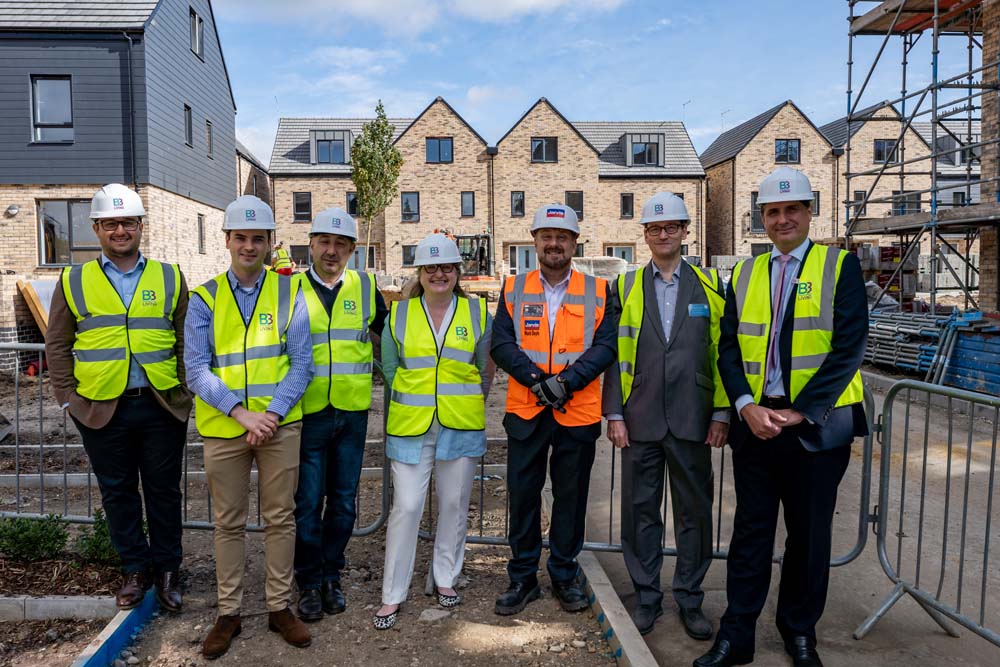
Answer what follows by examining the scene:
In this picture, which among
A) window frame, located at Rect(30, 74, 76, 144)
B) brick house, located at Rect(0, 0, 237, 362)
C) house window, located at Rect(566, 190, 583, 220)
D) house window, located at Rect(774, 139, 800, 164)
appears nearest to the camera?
brick house, located at Rect(0, 0, 237, 362)

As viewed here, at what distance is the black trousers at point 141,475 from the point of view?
395cm

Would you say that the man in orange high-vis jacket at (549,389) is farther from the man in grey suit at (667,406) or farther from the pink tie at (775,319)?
the pink tie at (775,319)

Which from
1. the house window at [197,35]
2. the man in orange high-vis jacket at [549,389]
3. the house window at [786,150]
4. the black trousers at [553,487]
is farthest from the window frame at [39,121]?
the house window at [786,150]

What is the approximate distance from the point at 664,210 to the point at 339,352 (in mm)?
1924

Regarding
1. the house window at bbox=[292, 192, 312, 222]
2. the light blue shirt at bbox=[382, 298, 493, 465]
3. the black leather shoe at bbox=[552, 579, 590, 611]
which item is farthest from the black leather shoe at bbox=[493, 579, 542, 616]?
Result: the house window at bbox=[292, 192, 312, 222]

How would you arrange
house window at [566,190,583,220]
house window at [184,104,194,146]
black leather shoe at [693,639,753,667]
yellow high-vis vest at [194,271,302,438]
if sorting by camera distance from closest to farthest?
black leather shoe at [693,639,753,667]
yellow high-vis vest at [194,271,302,438]
house window at [184,104,194,146]
house window at [566,190,583,220]

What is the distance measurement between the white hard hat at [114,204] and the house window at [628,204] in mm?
34791

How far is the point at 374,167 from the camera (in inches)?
1267

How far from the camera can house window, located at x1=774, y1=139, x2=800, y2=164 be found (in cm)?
3734

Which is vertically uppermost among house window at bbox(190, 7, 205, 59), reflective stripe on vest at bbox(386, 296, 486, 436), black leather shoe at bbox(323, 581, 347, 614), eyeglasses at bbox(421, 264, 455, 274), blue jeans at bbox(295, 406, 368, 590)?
house window at bbox(190, 7, 205, 59)

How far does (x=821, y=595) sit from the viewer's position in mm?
3633

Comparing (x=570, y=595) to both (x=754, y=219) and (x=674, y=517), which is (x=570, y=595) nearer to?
(x=674, y=517)

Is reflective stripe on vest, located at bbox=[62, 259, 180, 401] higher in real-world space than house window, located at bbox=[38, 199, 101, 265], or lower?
lower

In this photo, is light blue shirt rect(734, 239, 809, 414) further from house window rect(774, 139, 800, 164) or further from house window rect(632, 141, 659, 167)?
house window rect(774, 139, 800, 164)
